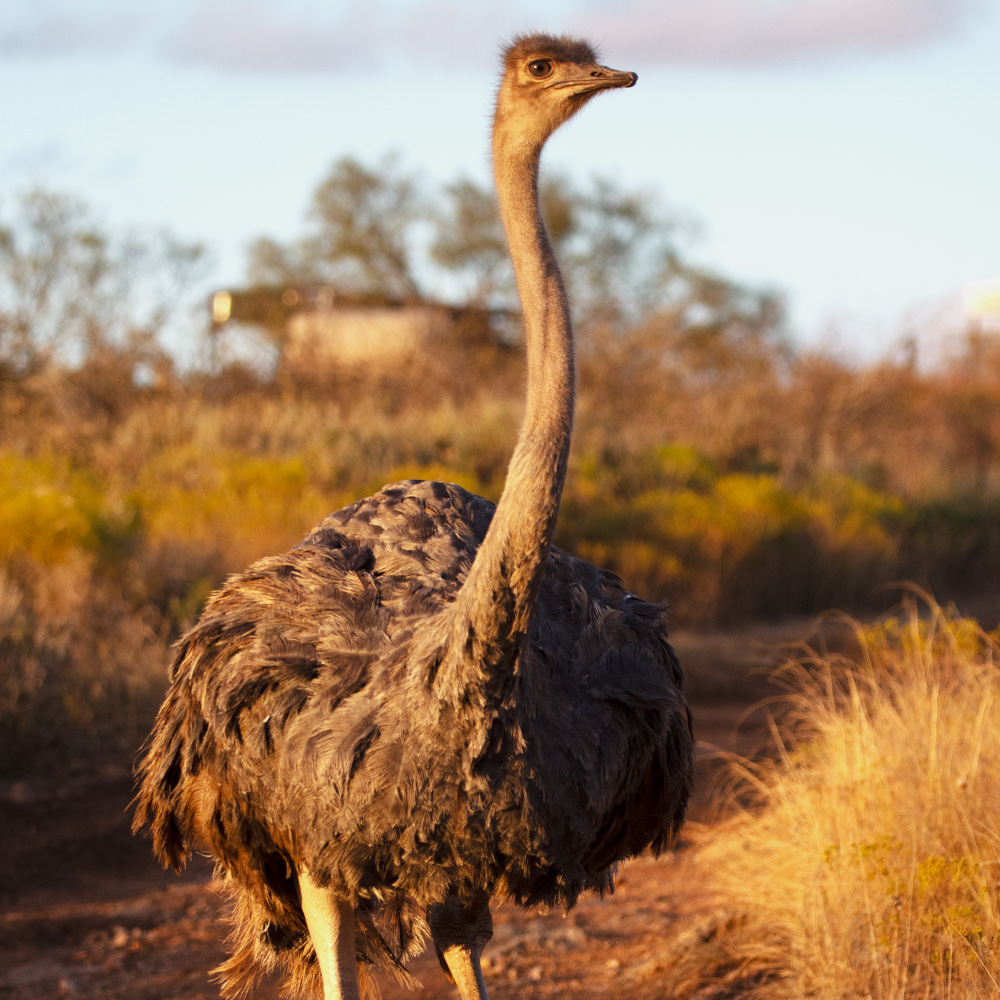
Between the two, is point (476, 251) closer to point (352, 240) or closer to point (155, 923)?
point (352, 240)

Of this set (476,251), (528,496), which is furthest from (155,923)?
(476,251)

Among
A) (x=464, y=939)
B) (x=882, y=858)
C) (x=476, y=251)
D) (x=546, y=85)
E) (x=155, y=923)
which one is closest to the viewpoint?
(x=546, y=85)

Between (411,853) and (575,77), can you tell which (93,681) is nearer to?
(411,853)

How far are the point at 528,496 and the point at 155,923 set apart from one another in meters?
2.89

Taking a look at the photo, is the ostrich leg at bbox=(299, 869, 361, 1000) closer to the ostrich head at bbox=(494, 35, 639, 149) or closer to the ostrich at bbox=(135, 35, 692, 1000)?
the ostrich at bbox=(135, 35, 692, 1000)

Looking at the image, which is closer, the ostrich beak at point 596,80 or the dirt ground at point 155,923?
the ostrich beak at point 596,80

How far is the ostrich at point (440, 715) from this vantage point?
2512mm

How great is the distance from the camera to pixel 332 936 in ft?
10.1

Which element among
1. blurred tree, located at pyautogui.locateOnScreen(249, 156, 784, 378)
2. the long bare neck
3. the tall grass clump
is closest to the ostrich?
the long bare neck

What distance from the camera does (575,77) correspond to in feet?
8.96

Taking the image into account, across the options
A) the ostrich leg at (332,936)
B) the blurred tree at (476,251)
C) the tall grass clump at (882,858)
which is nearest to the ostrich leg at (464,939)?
the ostrich leg at (332,936)

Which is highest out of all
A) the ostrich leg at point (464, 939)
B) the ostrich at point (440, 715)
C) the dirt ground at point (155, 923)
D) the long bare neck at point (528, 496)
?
the long bare neck at point (528, 496)

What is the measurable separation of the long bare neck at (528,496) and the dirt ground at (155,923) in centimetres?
200

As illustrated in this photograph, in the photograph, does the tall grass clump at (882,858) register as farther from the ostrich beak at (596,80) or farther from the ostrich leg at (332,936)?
the ostrich beak at (596,80)
